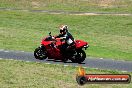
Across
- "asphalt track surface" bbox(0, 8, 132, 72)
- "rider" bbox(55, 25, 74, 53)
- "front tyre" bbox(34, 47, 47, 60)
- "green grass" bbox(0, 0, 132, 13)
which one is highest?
"rider" bbox(55, 25, 74, 53)

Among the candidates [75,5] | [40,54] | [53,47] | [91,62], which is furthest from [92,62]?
[75,5]

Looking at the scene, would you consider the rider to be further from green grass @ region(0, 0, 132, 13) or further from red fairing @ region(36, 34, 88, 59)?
green grass @ region(0, 0, 132, 13)

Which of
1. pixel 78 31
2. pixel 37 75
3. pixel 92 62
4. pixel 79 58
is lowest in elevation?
pixel 78 31

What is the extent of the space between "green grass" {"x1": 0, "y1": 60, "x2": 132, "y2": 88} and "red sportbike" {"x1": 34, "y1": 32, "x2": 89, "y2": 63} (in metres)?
1.72

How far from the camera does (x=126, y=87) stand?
1448 cm

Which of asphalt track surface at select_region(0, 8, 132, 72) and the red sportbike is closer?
asphalt track surface at select_region(0, 8, 132, 72)

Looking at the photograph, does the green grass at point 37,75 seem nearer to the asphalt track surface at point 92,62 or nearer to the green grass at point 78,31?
the asphalt track surface at point 92,62

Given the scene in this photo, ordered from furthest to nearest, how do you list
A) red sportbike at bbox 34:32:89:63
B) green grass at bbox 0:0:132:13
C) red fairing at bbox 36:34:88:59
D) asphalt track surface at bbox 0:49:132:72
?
1. green grass at bbox 0:0:132:13
2. red fairing at bbox 36:34:88:59
3. red sportbike at bbox 34:32:89:63
4. asphalt track surface at bbox 0:49:132:72

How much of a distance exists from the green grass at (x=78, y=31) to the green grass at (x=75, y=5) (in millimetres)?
8137

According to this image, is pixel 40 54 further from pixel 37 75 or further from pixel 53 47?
pixel 37 75

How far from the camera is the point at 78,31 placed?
37781 mm

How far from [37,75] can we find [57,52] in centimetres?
468

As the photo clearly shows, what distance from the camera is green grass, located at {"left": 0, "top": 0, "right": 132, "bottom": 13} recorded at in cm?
5859

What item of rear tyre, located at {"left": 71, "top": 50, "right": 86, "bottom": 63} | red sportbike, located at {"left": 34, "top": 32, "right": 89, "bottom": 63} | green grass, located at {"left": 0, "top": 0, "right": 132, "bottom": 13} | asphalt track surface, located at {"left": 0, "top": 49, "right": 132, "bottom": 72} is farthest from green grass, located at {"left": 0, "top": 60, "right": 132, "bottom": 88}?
green grass, located at {"left": 0, "top": 0, "right": 132, "bottom": 13}
